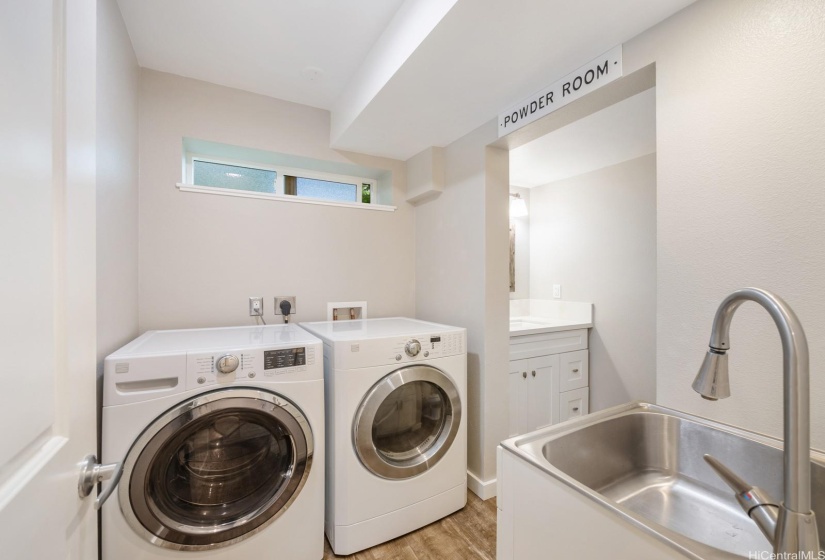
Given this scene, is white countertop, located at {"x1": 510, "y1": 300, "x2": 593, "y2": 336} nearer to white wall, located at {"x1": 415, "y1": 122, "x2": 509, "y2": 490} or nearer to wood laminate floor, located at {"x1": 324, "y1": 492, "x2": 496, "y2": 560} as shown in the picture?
white wall, located at {"x1": 415, "y1": 122, "x2": 509, "y2": 490}

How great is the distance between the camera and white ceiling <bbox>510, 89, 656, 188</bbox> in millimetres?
1985

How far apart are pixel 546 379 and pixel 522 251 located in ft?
4.39

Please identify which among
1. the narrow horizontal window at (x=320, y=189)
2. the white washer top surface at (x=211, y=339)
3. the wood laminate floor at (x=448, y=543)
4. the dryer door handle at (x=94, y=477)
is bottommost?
the wood laminate floor at (x=448, y=543)

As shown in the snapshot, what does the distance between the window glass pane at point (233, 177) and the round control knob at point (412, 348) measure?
1467mm

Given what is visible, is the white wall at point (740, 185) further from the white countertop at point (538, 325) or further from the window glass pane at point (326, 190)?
the window glass pane at point (326, 190)

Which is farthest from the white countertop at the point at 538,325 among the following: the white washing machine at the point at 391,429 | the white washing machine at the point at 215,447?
the white washing machine at the point at 215,447

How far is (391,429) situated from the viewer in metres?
1.74

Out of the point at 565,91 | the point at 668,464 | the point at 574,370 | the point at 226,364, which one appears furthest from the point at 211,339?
the point at 574,370

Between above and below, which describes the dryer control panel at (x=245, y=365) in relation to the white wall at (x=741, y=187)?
below

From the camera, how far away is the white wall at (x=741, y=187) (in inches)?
34.8

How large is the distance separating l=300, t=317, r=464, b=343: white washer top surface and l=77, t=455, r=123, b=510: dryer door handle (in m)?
0.96

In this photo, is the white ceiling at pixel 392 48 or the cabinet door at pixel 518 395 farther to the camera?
the cabinet door at pixel 518 395

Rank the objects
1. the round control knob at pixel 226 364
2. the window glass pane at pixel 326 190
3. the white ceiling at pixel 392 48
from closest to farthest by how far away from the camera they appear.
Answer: the white ceiling at pixel 392 48, the round control knob at pixel 226 364, the window glass pane at pixel 326 190

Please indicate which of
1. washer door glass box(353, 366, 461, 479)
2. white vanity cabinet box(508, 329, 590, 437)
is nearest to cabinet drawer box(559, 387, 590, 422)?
white vanity cabinet box(508, 329, 590, 437)
